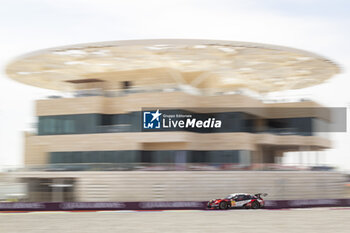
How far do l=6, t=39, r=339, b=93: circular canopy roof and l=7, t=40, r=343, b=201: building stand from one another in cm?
10

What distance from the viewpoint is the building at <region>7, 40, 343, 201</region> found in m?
49.8

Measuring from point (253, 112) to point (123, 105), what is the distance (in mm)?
12550

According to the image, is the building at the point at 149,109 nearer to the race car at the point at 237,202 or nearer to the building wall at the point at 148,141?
the building wall at the point at 148,141

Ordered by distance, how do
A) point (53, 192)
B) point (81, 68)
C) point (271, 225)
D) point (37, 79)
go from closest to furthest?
1. point (271, 225)
2. point (53, 192)
3. point (81, 68)
4. point (37, 79)

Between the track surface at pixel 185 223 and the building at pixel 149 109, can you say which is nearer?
the track surface at pixel 185 223

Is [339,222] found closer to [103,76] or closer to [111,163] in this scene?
[111,163]

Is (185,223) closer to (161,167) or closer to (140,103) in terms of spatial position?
(161,167)

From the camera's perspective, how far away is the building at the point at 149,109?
4978cm

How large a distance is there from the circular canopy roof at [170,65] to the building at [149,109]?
10cm

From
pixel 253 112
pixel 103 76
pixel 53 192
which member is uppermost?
pixel 103 76

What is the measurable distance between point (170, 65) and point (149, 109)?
5.25 metres

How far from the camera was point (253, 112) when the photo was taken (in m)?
56.6

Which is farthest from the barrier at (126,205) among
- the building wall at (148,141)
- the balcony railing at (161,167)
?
the building wall at (148,141)

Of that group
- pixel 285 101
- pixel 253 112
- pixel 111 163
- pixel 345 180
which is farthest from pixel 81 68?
pixel 345 180
